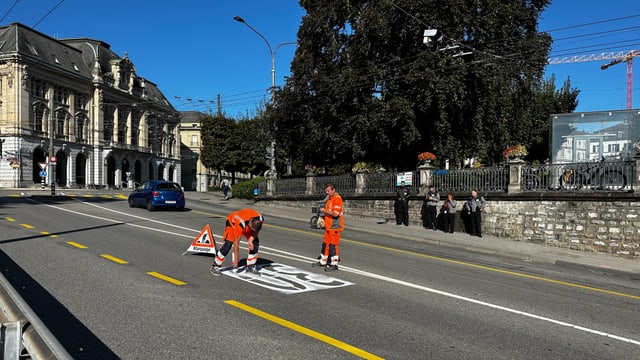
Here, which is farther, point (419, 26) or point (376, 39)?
point (376, 39)

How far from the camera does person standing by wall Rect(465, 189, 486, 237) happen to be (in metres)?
18.1

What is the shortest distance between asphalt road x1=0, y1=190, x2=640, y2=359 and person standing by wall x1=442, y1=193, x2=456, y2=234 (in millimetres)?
6550

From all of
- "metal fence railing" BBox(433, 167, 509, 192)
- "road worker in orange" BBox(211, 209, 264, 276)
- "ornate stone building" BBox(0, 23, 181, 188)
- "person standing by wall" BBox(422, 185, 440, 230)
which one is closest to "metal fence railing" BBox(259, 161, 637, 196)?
"metal fence railing" BBox(433, 167, 509, 192)

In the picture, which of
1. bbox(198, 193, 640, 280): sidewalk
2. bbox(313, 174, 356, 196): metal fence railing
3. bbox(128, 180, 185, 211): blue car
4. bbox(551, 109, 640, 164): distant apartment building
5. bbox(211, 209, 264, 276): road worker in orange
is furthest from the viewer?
bbox(313, 174, 356, 196): metal fence railing

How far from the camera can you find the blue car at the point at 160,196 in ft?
76.2

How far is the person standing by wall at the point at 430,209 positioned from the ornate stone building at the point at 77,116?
38.2 meters

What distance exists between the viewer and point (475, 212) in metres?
18.1

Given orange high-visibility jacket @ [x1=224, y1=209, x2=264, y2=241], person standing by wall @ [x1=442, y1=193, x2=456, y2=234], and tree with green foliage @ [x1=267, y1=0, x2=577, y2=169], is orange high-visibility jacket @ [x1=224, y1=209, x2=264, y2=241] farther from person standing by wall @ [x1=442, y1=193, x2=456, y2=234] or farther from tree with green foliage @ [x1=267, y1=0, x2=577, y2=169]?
tree with green foliage @ [x1=267, y1=0, x2=577, y2=169]

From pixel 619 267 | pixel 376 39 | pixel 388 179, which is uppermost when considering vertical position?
pixel 376 39

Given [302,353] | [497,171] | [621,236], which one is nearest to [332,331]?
[302,353]

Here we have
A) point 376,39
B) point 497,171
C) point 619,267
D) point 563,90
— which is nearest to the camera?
point 619,267

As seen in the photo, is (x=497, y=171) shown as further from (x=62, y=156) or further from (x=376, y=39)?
(x=62, y=156)

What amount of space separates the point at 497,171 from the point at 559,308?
12.2 meters

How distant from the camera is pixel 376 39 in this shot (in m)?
24.4
